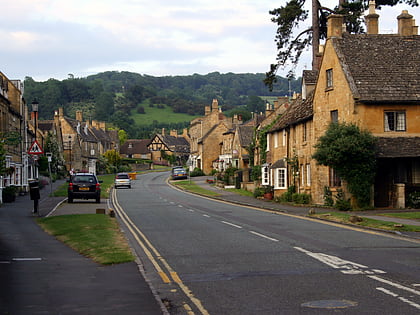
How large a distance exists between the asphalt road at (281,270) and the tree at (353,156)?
11164 millimetres

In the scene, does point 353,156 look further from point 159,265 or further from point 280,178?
point 159,265

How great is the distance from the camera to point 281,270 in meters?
11.6

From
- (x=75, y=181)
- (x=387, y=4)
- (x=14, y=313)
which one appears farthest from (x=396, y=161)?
(x=14, y=313)

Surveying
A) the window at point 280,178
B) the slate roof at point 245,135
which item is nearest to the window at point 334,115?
the window at point 280,178

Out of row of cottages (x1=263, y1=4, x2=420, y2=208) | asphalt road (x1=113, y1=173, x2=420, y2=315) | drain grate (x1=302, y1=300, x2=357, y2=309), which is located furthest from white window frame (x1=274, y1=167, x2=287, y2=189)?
drain grate (x1=302, y1=300, x2=357, y2=309)

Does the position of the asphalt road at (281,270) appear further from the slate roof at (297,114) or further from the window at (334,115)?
the slate roof at (297,114)

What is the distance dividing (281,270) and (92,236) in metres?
7.87

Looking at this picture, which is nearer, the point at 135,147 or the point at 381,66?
the point at 381,66

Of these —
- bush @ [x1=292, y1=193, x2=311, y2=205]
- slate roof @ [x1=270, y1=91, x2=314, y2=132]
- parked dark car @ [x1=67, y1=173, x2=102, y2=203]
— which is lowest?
bush @ [x1=292, y1=193, x2=311, y2=205]

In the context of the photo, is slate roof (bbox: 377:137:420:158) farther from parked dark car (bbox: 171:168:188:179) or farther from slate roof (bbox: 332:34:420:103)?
parked dark car (bbox: 171:168:188:179)

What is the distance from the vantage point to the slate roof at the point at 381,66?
32.1m

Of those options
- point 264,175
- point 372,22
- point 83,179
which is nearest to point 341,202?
point 372,22

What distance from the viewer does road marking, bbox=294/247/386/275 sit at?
11.3m

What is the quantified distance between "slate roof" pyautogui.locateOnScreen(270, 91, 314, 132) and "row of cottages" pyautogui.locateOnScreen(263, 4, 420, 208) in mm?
254
